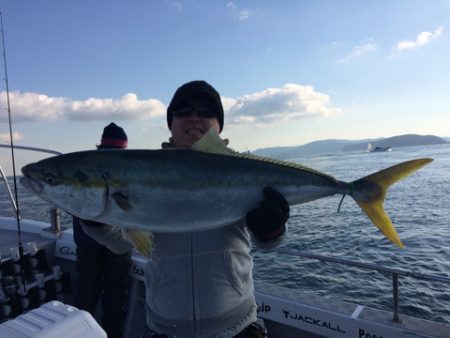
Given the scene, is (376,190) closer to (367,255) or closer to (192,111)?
(192,111)

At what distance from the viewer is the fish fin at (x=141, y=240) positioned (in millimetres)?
2650

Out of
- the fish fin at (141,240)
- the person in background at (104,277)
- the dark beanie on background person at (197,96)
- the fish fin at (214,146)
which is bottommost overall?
the person in background at (104,277)

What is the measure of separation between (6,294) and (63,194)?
439 cm

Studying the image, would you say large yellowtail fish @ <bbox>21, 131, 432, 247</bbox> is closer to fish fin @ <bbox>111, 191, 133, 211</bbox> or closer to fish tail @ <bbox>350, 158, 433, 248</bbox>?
fish fin @ <bbox>111, 191, 133, 211</bbox>

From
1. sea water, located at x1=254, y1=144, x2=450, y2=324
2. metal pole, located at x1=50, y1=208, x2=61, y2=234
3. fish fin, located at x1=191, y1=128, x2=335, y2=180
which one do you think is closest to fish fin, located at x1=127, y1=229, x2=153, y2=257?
fish fin, located at x1=191, y1=128, x2=335, y2=180

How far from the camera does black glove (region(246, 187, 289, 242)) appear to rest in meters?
2.88

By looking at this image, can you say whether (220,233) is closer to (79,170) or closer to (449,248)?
(79,170)

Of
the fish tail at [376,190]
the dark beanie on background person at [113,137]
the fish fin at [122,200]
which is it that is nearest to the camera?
the fish fin at [122,200]

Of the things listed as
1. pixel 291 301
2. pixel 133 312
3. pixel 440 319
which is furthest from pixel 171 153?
pixel 440 319

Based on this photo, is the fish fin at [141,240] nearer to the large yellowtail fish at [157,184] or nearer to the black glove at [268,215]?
the large yellowtail fish at [157,184]

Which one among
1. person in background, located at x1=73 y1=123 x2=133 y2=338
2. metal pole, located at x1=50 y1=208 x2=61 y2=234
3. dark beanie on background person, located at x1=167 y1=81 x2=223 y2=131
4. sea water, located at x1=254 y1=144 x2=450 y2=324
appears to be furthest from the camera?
sea water, located at x1=254 y1=144 x2=450 y2=324

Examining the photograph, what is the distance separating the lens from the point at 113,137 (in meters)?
6.19

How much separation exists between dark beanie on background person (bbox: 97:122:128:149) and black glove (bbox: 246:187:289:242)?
12.7 feet

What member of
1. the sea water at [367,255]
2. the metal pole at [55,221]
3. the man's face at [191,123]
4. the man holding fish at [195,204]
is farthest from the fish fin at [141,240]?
the metal pole at [55,221]
